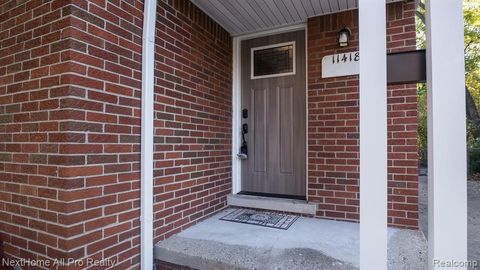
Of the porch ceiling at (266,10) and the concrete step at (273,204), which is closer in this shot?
the porch ceiling at (266,10)

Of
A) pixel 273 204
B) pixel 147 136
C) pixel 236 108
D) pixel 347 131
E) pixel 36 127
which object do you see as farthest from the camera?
pixel 236 108

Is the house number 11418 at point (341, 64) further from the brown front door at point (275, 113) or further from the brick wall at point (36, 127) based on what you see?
the brick wall at point (36, 127)

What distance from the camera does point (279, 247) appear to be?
2043 mm

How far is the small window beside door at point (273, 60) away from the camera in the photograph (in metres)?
3.13

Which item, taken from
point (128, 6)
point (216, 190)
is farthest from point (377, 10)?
point (216, 190)

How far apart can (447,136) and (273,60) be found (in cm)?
233

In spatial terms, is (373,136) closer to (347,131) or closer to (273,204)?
(347,131)

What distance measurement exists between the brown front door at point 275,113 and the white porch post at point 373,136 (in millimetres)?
1809

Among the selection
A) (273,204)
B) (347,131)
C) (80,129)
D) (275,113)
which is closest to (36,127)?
(80,129)

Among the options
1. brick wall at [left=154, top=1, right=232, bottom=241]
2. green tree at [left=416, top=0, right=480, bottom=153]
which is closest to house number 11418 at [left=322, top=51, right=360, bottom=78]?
brick wall at [left=154, top=1, right=232, bottom=241]

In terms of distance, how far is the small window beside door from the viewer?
3.13 m

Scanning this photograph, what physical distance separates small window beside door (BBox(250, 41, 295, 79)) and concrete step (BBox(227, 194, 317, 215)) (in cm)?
138

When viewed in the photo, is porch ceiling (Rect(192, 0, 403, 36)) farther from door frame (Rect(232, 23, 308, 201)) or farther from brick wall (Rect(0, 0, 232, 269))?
brick wall (Rect(0, 0, 232, 269))

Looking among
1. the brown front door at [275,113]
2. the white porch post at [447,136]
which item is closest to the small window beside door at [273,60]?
the brown front door at [275,113]
